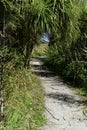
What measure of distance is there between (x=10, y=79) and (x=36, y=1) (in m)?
2.43

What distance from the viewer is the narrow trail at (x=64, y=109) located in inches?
305

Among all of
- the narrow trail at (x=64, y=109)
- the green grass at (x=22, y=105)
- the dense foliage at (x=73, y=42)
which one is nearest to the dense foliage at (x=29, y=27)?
the dense foliage at (x=73, y=42)

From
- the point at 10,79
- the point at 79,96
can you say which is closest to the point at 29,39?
the point at 79,96

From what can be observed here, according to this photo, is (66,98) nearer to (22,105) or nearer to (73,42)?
(22,105)

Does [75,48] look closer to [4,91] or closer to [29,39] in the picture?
[29,39]

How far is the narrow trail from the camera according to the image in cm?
774

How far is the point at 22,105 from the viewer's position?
25.8ft

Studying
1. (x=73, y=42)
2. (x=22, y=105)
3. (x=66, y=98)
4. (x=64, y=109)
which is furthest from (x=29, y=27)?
(x=73, y=42)

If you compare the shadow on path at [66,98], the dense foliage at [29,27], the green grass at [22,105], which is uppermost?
the dense foliage at [29,27]

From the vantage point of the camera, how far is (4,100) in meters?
7.47

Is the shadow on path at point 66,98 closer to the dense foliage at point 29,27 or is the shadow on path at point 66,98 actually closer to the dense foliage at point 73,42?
the dense foliage at point 29,27

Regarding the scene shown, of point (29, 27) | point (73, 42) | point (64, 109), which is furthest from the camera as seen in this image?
point (73, 42)

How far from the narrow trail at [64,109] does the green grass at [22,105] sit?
255 millimetres

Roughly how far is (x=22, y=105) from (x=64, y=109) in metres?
1.64
